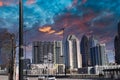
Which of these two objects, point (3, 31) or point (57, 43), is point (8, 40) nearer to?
point (3, 31)

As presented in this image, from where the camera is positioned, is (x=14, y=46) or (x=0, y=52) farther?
(x=0, y=52)

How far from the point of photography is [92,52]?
172125mm

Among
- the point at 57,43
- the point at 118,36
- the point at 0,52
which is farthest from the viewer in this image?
the point at 57,43

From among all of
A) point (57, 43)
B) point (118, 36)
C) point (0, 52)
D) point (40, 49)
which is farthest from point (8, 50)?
point (40, 49)

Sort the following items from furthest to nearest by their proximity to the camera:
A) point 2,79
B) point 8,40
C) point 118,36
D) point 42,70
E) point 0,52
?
point 42,70
point 118,36
point 2,79
point 0,52
point 8,40

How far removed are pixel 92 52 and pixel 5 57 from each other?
14544 centimetres

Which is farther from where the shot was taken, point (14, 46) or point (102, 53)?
point (102, 53)

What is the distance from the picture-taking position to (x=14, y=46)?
994 inches

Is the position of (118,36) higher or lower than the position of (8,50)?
higher

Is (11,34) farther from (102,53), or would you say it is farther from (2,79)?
(102,53)

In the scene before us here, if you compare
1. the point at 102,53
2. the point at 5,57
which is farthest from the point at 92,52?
the point at 5,57

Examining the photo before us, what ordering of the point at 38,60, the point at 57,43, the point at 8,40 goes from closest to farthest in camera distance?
the point at 8,40 → the point at 57,43 → the point at 38,60

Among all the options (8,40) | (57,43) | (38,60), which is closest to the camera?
(8,40)

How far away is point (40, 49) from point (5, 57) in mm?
123574
